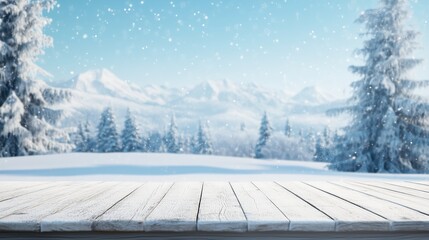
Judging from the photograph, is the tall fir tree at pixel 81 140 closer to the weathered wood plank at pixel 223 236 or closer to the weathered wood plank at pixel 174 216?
the weathered wood plank at pixel 174 216

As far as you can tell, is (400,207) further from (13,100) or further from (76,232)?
(13,100)

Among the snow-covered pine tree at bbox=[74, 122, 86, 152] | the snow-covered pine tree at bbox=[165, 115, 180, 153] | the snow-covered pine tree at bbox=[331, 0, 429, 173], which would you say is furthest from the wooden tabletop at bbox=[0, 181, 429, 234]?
the snow-covered pine tree at bbox=[165, 115, 180, 153]

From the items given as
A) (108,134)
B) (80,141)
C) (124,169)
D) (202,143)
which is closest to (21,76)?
(124,169)

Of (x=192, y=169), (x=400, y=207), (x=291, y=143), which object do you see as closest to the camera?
(x=400, y=207)

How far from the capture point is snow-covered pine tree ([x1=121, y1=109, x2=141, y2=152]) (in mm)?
37438

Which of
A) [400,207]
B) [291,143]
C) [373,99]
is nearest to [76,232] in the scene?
[400,207]

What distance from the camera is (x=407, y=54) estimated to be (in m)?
14.4

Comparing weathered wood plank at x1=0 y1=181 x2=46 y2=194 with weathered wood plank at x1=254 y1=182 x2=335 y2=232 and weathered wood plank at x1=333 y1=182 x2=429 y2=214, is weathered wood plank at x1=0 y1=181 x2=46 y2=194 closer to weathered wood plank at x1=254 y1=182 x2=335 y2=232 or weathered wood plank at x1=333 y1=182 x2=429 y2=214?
weathered wood plank at x1=254 y1=182 x2=335 y2=232

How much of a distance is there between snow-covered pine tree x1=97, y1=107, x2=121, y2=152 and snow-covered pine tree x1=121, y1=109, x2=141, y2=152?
34.3 inches

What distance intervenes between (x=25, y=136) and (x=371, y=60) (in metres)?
15.2

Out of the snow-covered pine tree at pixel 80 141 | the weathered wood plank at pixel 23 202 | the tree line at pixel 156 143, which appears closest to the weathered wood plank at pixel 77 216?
the weathered wood plank at pixel 23 202

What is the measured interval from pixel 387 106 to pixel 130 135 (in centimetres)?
2868

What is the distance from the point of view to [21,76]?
15.2 metres

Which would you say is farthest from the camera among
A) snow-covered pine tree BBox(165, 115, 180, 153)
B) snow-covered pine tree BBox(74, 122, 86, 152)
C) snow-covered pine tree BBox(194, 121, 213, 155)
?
snow-covered pine tree BBox(194, 121, 213, 155)
